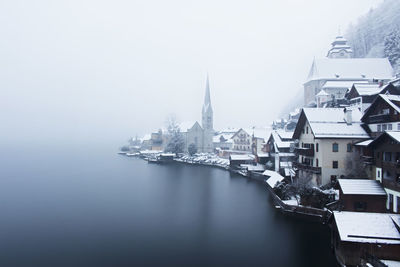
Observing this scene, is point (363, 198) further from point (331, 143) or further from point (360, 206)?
point (331, 143)

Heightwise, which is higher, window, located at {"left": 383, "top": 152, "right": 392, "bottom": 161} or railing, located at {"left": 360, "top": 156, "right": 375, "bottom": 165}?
window, located at {"left": 383, "top": 152, "right": 392, "bottom": 161}

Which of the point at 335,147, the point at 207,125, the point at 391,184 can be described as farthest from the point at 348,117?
the point at 207,125

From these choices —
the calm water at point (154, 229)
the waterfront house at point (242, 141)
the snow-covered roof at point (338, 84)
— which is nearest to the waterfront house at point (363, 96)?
the calm water at point (154, 229)

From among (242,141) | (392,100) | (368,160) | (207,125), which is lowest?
(368,160)

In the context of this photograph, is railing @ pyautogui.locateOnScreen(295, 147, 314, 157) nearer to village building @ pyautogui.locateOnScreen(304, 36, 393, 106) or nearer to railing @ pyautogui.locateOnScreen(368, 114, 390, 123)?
railing @ pyautogui.locateOnScreen(368, 114, 390, 123)

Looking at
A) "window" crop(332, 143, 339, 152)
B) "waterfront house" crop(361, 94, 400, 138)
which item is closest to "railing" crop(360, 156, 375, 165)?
"waterfront house" crop(361, 94, 400, 138)

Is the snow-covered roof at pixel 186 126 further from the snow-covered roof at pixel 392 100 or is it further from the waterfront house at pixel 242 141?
the snow-covered roof at pixel 392 100

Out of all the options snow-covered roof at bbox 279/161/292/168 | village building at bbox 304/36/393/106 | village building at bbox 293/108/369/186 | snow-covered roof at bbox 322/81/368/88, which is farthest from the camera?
snow-covered roof at bbox 322/81/368/88

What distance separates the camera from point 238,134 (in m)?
63.7

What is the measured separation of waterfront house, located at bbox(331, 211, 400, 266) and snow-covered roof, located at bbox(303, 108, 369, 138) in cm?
1197

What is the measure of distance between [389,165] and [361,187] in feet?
7.38

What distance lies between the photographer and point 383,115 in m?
20.9

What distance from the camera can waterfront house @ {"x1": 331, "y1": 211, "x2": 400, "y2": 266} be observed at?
39.3 feet

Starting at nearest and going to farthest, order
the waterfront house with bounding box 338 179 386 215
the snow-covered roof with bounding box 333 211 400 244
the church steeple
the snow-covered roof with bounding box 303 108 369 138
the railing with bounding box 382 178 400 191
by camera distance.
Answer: the snow-covered roof with bounding box 333 211 400 244
the railing with bounding box 382 178 400 191
the waterfront house with bounding box 338 179 386 215
the snow-covered roof with bounding box 303 108 369 138
the church steeple
